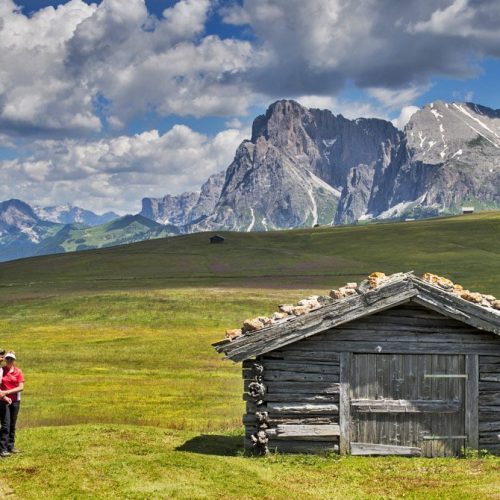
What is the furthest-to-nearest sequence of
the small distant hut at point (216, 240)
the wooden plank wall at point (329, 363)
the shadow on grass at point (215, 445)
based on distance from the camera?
1. the small distant hut at point (216, 240)
2. the shadow on grass at point (215, 445)
3. the wooden plank wall at point (329, 363)

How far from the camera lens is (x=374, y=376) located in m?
19.4

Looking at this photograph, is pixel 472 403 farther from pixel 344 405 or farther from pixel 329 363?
pixel 329 363

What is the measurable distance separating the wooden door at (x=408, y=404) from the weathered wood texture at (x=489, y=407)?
1.64 ft

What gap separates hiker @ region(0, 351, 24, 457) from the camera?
18100 millimetres

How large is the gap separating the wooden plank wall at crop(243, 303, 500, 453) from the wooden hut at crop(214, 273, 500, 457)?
0.03 m

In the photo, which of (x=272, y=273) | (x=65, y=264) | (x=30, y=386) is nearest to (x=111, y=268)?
(x=65, y=264)

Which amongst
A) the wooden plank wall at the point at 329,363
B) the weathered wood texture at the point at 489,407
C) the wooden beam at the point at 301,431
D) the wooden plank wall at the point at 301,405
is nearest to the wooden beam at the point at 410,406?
the weathered wood texture at the point at 489,407

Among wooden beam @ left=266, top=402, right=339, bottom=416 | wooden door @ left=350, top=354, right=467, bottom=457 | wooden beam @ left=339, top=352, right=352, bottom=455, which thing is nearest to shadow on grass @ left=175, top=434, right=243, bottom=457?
wooden beam @ left=266, top=402, right=339, bottom=416

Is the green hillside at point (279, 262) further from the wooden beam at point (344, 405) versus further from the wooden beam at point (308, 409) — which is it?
the wooden beam at point (308, 409)

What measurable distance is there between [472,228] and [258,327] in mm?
149183

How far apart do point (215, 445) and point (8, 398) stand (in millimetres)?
6373

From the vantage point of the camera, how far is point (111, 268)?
115188mm

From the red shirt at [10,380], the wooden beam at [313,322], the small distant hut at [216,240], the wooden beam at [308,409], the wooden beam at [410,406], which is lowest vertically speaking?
the wooden beam at [308,409]

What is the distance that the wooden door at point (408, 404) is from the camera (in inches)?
760
